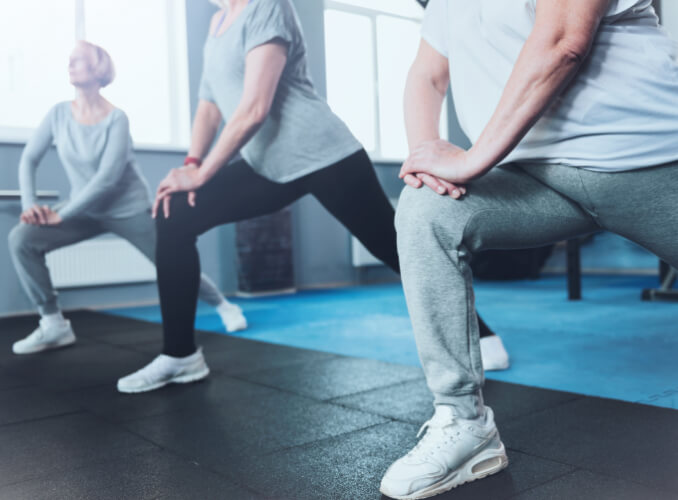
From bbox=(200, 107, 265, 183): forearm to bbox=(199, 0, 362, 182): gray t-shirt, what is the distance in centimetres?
9

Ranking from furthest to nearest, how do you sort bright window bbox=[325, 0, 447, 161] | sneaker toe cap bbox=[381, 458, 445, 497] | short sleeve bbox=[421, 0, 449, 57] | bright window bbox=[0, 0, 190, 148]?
bright window bbox=[325, 0, 447, 161], bright window bbox=[0, 0, 190, 148], short sleeve bbox=[421, 0, 449, 57], sneaker toe cap bbox=[381, 458, 445, 497]

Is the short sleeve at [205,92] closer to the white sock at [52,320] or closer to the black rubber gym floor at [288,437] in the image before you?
the black rubber gym floor at [288,437]

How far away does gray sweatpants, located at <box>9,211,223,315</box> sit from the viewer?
8.11 feet

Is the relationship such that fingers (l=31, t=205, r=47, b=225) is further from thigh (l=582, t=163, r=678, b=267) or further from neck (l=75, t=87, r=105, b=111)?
thigh (l=582, t=163, r=678, b=267)

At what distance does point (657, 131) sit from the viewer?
0.85m

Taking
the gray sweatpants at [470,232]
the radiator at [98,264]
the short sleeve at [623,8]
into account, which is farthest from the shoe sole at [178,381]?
→ the radiator at [98,264]

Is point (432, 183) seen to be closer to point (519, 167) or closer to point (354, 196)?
point (519, 167)

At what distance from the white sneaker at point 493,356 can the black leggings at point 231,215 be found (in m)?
0.34

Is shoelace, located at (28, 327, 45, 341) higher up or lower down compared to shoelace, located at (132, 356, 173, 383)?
lower down

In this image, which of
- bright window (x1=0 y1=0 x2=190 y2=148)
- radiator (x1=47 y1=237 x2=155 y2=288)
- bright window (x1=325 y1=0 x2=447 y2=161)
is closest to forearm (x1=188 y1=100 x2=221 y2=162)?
bright window (x1=0 y1=0 x2=190 y2=148)

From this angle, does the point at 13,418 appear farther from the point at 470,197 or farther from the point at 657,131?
the point at 657,131

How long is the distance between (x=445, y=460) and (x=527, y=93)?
1.77 ft

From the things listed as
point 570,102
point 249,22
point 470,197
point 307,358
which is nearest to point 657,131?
point 570,102

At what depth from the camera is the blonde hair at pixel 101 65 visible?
8.61ft
